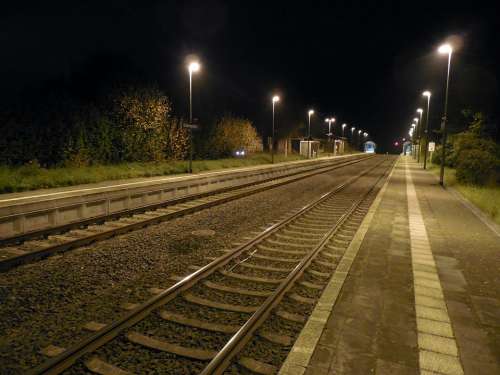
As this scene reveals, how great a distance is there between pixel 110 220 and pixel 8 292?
5064mm

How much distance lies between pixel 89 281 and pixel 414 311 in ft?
16.7

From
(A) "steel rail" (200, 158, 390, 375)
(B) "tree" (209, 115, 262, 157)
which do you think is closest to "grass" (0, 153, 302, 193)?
(B) "tree" (209, 115, 262, 157)

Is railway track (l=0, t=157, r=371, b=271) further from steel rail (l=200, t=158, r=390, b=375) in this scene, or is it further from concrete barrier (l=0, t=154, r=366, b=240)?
steel rail (l=200, t=158, r=390, b=375)

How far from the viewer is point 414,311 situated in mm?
5207

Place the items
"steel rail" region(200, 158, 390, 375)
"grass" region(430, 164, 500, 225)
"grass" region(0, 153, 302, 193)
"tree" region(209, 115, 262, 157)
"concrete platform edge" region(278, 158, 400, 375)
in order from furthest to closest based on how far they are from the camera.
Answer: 1. "tree" region(209, 115, 262, 157)
2. "grass" region(0, 153, 302, 193)
3. "grass" region(430, 164, 500, 225)
4. "concrete platform edge" region(278, 158, 400, 375)
5. "steel rail" region(200, 158, 390, 375)

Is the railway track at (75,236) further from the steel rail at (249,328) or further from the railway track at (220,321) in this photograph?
the steel rail at (249,328)

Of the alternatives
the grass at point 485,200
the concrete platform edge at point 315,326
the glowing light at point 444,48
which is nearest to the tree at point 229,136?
the glowing light at point 444,48

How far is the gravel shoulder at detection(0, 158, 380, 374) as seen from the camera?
448cm

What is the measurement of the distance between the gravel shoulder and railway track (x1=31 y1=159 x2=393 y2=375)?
45cm

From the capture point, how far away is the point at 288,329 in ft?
15.6

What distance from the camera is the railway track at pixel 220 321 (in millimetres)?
3918

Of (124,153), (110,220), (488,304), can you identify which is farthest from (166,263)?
(124,153)

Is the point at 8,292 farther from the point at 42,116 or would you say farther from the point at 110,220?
the point at 42,116

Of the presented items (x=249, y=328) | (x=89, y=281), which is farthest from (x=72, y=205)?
(x=249, y=328)
